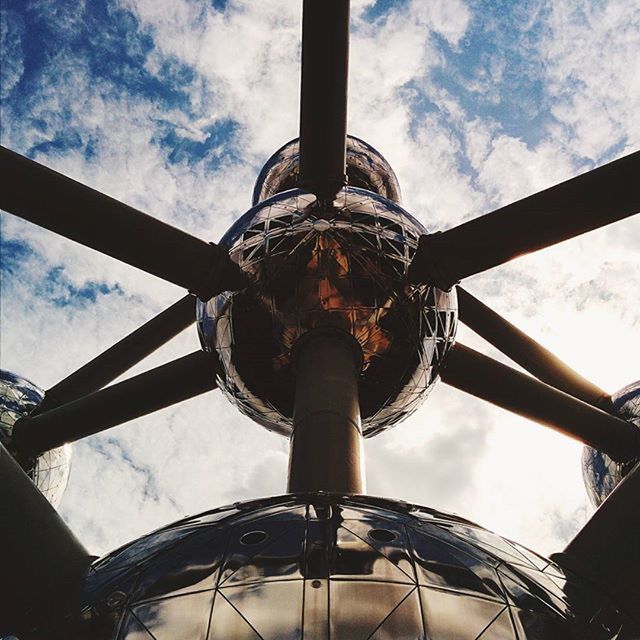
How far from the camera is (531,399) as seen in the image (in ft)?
27.7

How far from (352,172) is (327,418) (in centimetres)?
858

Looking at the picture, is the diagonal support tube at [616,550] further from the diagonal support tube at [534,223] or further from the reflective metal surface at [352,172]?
the reflective metal surface at [352,172]

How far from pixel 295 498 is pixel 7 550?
64.2 inches

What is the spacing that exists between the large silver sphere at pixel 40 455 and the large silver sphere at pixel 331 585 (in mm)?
7697

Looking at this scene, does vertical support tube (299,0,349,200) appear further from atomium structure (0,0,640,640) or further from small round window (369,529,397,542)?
small round window (369,529,397,542)

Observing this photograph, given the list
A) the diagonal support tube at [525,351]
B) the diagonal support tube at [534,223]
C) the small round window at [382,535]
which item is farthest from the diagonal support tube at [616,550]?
the diagonal support tube at [525,351]

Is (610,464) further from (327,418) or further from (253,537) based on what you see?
(253,537)

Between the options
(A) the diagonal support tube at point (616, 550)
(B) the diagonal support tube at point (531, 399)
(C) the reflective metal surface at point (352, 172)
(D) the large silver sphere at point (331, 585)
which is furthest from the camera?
(C) the reflective metal surface at point (352, 172)

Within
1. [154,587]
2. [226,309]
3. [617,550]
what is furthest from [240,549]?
[226,309]

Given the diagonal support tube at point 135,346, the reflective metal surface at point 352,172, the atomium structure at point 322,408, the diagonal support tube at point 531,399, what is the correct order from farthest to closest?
the reflective metal surface at point 352,172
the diagonal support tube at point 135,346
the diagonal support tube at point 531,399
the atomium structure at point 322,408

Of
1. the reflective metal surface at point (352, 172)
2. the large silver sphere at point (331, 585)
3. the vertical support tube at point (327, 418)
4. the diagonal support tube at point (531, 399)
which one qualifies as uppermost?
the reflective metal surface at point (352, 172)

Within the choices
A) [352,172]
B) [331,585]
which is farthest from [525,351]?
[331,585]

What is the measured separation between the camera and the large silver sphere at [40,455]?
1054 centimetres

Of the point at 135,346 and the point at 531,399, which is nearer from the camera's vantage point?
the point at 531,399
